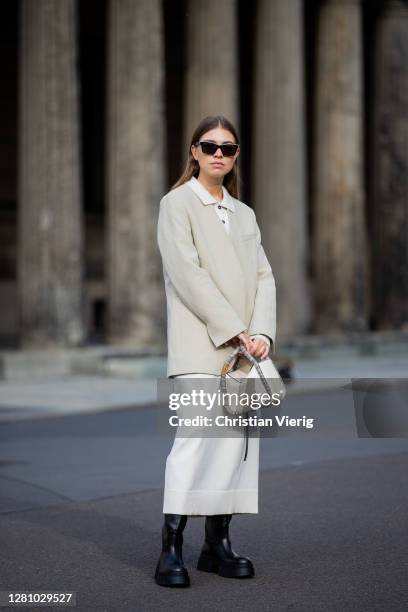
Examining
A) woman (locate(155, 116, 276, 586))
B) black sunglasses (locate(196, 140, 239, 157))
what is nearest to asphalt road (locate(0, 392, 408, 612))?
woman (locate(155, 116, 276, 586))

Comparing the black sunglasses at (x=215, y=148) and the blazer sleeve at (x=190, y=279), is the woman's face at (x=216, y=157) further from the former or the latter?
the blazer sleeve at (x=190, y=279)

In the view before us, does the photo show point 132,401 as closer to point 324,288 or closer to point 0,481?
point 0,481

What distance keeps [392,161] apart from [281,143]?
4.64 metres

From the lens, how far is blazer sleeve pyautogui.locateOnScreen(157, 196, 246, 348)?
6.12 meters

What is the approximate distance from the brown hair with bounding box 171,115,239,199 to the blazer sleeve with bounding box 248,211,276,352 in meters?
0.31

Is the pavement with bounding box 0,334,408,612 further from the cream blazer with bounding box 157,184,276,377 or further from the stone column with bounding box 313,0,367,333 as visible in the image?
the stone column with bounding box 313,0,367,333

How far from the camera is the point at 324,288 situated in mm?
28656

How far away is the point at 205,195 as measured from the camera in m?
6.43

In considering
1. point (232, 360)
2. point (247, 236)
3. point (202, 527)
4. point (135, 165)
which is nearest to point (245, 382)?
point (232, 360)

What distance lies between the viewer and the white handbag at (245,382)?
20.0 ft

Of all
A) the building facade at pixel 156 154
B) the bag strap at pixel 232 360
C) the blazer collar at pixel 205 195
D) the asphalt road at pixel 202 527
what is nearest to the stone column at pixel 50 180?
the building facade at pixel 156 154

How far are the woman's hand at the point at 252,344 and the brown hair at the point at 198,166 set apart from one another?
34.7 inches

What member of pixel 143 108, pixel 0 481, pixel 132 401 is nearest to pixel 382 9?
pixel 143 108

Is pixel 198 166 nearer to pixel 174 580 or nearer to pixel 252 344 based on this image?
pixel 252 344
